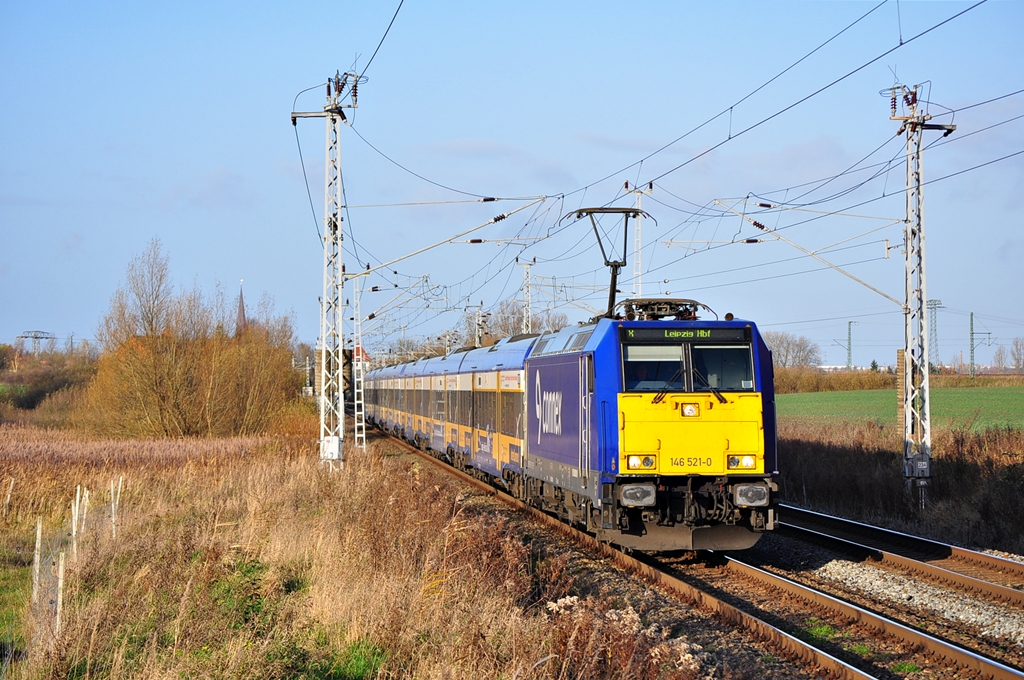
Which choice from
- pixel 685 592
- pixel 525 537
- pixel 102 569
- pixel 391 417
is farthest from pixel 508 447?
pixel 391 417

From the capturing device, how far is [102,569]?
10602 mm

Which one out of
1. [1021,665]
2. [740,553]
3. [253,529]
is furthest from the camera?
[740,553]

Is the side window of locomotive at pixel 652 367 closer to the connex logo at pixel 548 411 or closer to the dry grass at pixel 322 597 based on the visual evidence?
the connex logo at pixel 548 411

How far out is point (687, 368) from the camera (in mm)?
12211

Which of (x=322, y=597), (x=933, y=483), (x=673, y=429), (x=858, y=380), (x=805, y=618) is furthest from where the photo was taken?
(x=858, y=380)

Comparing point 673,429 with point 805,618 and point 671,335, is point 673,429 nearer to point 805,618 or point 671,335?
point 671,335

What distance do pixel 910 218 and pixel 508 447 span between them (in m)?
10.0

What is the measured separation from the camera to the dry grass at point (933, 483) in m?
16.0

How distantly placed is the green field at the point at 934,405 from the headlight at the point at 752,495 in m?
22.2

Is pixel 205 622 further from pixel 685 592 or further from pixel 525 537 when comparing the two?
pixel 525 537

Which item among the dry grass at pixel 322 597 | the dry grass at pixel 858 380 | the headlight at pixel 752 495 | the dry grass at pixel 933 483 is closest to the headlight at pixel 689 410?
the headlight at pixel 752 495

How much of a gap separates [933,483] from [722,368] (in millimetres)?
10165

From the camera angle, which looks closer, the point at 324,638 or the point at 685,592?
the point at 324,638

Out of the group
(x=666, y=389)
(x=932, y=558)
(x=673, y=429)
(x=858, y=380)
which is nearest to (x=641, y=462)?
(x=673, y=429)
